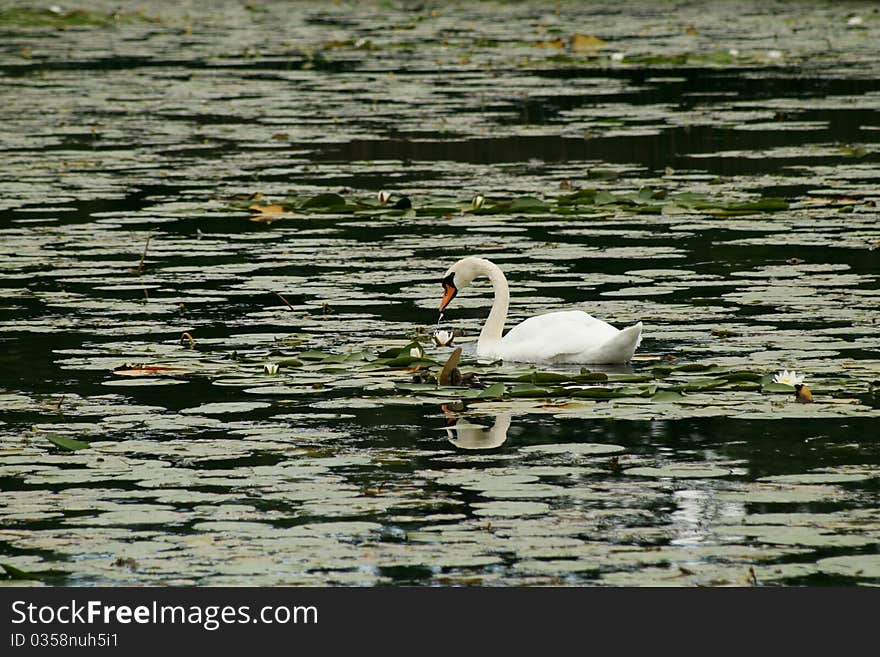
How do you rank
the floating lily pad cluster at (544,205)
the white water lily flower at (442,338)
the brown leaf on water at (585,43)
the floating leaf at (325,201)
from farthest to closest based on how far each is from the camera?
the brown leaf on water at (585,43), the floating leaf at (325,201), the floating lily pad cluster at (544,205), the white water lily flower at (442,338)

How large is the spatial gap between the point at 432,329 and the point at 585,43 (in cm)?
1381

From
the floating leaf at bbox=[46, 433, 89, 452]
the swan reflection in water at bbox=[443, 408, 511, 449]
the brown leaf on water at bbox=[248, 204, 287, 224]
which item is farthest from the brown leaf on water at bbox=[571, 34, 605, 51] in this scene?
the floating leaf at bbox=[46, 433, 89, 452]

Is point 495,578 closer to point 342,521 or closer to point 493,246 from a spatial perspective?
point 342,521

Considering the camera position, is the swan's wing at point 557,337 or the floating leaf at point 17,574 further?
the swan's wing at point 557,337

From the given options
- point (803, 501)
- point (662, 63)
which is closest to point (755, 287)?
point (803, 501)

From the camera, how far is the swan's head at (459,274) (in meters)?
8.34

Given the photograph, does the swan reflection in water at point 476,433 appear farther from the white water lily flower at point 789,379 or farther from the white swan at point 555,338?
the white water lily flower at point 789,379

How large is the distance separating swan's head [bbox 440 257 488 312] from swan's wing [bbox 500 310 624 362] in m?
0.53

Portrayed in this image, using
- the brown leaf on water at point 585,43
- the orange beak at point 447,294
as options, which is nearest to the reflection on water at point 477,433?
the orange beak at point 447,294

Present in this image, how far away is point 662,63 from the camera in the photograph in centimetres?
1938

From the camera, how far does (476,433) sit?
21.4ft

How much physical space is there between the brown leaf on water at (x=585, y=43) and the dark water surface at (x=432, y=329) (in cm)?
257

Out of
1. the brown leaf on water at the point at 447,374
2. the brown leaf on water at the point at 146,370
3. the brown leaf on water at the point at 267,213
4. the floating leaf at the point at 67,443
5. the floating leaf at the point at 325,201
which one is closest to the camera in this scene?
the floating leaf at the point at 67,443

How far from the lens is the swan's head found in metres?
8.34
